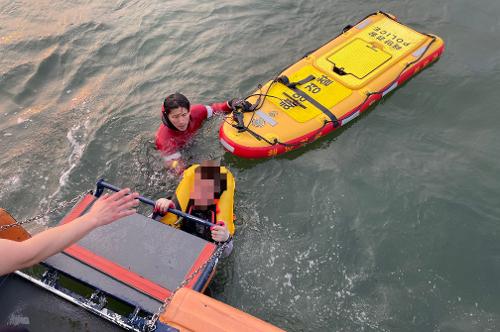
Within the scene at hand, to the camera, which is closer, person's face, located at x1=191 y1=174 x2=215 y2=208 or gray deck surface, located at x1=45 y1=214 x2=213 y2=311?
gray deck surface, located at x1=45 y1=214 x2=213 y2=311

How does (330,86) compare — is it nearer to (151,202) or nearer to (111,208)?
(151,202)

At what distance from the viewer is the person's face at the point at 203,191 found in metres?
4.43

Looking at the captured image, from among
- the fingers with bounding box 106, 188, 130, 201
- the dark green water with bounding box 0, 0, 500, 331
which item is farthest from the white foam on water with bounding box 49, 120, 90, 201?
the fingers with bounding box 106, 188, 130, 201

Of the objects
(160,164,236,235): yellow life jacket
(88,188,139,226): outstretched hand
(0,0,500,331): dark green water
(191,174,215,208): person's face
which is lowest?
(0,0,500,331): dark green water

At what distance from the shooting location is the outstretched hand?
2.45 meters

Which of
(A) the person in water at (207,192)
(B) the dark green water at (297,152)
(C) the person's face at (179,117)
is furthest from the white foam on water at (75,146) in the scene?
(A) the person in water at (207,192)

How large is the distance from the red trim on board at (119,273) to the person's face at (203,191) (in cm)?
119

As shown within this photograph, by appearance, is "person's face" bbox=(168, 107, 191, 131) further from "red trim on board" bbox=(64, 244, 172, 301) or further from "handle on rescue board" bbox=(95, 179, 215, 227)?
"red trim on board" bbox=(64, 244, 172, 301)

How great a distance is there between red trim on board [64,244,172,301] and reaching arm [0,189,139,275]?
1.11 m

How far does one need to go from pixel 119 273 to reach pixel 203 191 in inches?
51.2

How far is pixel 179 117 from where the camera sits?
5238 mm

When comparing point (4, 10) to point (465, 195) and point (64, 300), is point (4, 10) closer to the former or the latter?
point (64, 300)

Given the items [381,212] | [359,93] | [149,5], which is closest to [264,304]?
[381,212]

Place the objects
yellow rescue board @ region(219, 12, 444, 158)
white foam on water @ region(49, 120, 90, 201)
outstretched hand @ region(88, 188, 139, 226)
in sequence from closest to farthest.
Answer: outstretched hand @ region(88, 188, 139, 226) < yellow rescue board @ region(219, 12, 444, 158) < white foam on water @ region(49, 120, 90, 201)
